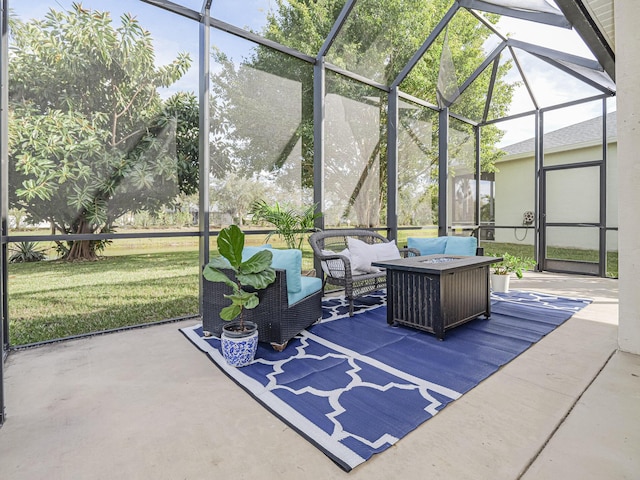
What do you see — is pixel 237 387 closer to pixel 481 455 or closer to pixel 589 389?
pixel 481 455

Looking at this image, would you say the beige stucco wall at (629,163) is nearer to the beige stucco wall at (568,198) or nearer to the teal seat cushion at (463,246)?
the teal seat cushion at (463,246)

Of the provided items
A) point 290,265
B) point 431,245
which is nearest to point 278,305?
point 290,265

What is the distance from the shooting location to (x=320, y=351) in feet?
9.20

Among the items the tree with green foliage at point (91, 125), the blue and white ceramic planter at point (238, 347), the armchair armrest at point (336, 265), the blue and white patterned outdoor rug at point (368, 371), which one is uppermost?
the tree with green foliage at point (91, 125)

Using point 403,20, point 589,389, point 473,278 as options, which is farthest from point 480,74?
point 589,389

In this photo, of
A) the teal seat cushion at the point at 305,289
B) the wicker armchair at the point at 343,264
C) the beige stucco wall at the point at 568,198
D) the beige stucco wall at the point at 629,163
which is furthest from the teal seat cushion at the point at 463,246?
the beige stucco wall at the point at 568,198

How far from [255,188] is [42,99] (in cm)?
215

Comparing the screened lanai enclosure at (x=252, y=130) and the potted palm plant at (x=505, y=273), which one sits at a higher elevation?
the screened lanai enclosure at (x=252, y=130)

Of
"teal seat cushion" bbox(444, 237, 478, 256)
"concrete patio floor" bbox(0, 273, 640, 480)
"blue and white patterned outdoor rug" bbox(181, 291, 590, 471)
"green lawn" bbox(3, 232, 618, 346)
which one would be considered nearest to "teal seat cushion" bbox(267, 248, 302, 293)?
"blue and white patterned outdoor rug" bbox(181, 291, 590, 471)

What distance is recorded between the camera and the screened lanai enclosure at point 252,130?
3207 mm

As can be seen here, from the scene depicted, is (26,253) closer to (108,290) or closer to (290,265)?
(108,290)

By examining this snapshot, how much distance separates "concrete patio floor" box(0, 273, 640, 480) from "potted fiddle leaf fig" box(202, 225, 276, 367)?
0.69 ft

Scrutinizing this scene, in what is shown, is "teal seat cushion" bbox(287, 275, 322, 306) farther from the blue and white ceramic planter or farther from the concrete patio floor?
the concrete patio floor

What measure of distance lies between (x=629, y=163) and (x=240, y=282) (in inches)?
127
